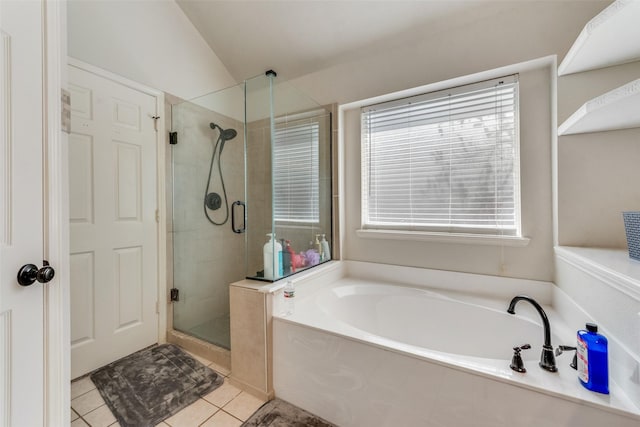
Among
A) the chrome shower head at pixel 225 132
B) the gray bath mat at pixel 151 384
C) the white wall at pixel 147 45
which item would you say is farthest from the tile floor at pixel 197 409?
the white wall at pixel 147 45

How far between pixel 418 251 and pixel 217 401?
1647mm

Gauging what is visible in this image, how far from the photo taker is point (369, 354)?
1229 millimetres

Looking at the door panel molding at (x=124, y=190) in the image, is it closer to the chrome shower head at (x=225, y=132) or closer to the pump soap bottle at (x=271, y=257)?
the chrome shower head at (x=225, y=132)

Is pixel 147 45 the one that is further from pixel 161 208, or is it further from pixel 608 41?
pixel 608 41

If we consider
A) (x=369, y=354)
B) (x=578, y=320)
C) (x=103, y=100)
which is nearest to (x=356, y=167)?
(x=369, y=354)

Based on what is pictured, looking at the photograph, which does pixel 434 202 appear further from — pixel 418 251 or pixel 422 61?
pixel 422 61

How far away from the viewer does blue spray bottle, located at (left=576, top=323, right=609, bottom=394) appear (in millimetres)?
876

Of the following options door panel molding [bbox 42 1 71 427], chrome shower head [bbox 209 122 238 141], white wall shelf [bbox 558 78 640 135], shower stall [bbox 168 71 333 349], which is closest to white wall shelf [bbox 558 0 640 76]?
white wall shelf [bbox 558 78 640 135]

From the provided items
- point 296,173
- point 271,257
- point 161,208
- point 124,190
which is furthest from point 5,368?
point 296,173

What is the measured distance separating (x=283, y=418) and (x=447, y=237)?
4.97 feet

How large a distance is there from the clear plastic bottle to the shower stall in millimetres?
148

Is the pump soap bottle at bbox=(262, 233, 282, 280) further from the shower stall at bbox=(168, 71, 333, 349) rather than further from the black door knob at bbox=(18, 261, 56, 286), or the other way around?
the black door knob at bbox=(18, 261, 56, 286)

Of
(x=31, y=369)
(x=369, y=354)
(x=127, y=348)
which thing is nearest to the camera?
(x=31, y=369)

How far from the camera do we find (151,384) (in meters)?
1.60
